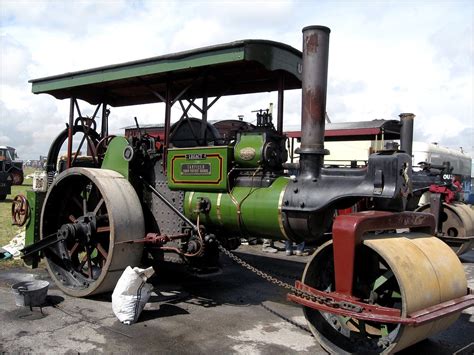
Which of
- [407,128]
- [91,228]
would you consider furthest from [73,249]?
[407,128]

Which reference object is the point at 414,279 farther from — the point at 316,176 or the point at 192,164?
the point at 192,164

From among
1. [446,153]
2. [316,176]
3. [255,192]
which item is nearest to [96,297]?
[255,192]

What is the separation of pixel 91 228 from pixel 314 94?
2629 millimetres

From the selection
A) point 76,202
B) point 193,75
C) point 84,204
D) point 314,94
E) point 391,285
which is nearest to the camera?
point 391,285

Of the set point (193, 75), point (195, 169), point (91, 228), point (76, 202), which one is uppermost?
point (193, 75)

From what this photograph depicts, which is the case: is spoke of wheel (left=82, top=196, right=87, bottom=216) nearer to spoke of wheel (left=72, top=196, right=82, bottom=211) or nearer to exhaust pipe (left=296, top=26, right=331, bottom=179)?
spoke of wheel (left=72, top=196, right=82, bottom=211)

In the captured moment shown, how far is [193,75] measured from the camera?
4965 millimetres

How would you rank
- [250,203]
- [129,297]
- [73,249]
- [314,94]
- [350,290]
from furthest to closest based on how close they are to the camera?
[73,249] < [250,203] < [129,297] < [314,94] < [350,290]

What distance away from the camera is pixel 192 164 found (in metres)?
4.57

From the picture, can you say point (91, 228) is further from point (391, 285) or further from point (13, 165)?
point (13, 165)

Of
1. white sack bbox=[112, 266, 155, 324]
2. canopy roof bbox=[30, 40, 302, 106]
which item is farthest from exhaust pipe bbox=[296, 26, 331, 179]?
white sack bbox=[112, 266, 155, 324]

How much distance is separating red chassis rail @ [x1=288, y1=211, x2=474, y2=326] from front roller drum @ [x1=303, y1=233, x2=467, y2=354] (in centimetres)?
6

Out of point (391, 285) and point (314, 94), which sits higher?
point (314, 94)

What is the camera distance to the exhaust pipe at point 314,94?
3809 mm
